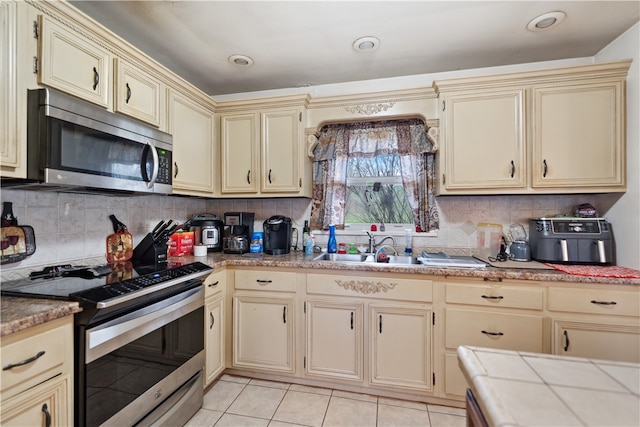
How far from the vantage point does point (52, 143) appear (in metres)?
1.27

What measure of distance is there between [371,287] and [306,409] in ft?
2.84

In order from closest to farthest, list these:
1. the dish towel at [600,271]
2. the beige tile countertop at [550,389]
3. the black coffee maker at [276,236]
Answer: the beige tile countertop at [550,389] → the dish towel at [600,271] → the black coffee maker at [276,236]

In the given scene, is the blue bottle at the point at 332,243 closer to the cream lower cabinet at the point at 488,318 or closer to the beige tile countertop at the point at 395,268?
the beige tile countertop at the point at 395,268

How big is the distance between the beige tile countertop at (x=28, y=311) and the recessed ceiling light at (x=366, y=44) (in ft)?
6.95

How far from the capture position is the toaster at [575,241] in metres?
1.88

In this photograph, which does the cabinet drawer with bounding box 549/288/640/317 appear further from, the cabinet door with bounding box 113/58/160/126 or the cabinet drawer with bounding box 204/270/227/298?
the cabinet door with bounding box 113/58/160/126

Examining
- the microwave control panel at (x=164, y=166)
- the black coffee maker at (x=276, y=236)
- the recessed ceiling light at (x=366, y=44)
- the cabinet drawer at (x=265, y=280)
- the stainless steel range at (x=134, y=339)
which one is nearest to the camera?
the stainless steel range at (x=134, y=339)

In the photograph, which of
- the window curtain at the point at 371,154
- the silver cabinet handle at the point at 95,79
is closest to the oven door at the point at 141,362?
the silver cabinet handle at the point at 95,79

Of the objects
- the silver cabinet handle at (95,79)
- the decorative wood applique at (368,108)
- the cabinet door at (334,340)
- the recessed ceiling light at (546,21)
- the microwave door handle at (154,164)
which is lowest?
the cabinet door at (334,340)

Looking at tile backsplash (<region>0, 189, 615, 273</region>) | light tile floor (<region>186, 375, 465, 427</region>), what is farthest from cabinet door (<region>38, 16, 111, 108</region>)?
light tile floor (<region>186, 375, 465, 427</region>)

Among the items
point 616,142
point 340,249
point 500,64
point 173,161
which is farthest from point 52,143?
point 616,142

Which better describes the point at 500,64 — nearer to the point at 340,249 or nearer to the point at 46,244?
the point at 340,249

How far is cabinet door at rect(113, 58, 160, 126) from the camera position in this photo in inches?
65.1

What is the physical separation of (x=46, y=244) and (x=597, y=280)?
3040 millimetres
